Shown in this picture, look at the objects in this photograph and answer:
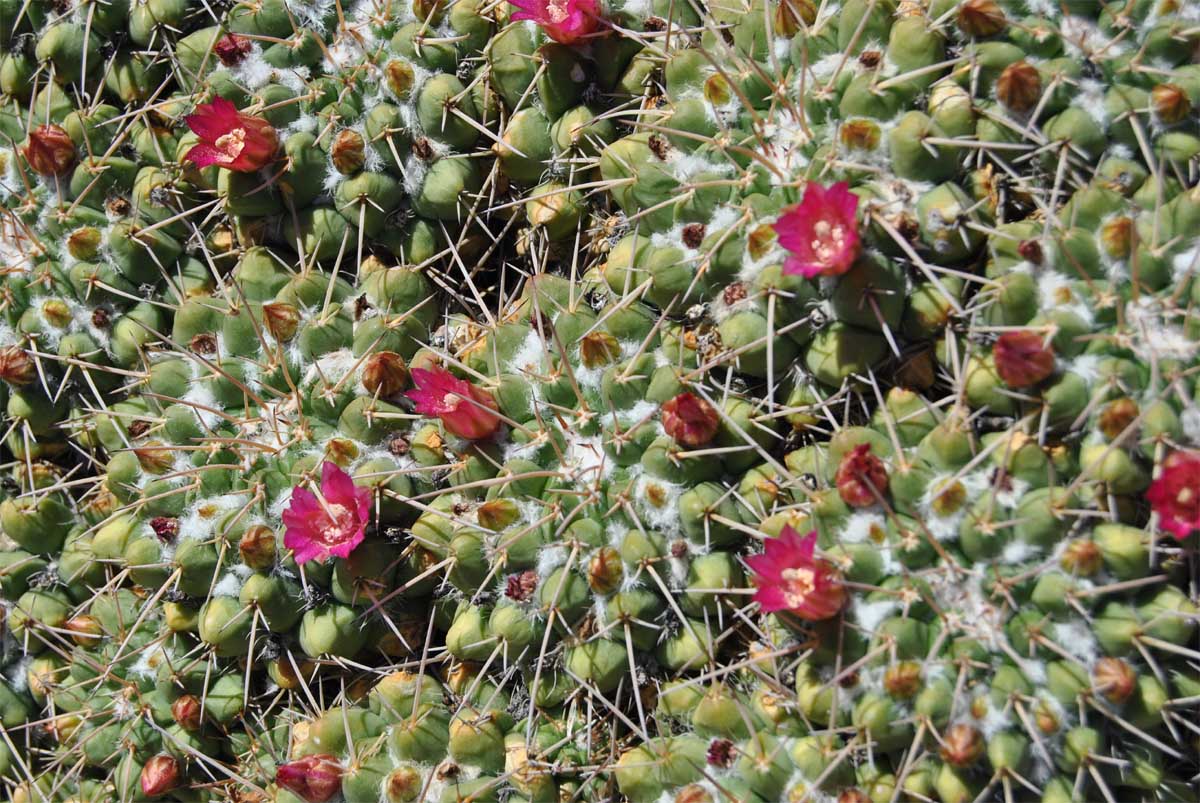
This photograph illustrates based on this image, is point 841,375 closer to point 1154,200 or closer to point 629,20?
point 1154,200

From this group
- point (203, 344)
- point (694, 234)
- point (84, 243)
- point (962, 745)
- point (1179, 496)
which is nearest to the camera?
point (1179, 496)

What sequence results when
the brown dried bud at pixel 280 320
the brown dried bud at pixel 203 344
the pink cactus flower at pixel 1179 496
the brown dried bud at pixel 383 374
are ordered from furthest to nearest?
the brown dried bud at pixel 203 344, the brown dried bud at pixel 280 320, the brown dried bud at pixel 383 374, the pink cactus flower at pixel 1179 496

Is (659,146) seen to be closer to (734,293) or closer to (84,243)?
(734,293)

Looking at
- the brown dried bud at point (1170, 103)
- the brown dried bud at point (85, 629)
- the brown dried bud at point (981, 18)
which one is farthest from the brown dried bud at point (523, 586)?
the brown dried bud at point (1170, 103)

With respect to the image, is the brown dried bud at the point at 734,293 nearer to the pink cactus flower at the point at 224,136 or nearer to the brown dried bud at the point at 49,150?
the pink cactus flower at the point at 224,136

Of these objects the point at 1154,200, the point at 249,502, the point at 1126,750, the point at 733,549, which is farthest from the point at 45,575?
the point at 1154,200

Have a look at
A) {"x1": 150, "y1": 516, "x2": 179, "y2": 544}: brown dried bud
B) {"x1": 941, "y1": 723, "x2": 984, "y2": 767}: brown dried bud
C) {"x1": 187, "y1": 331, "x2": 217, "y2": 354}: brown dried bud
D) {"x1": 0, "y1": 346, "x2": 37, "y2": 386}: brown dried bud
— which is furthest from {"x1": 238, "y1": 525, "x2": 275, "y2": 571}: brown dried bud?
{"x1": 941, "y1": 723, "x2": 984, "y2": 767}: brown dried bud

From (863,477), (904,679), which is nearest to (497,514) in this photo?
(863,477)
